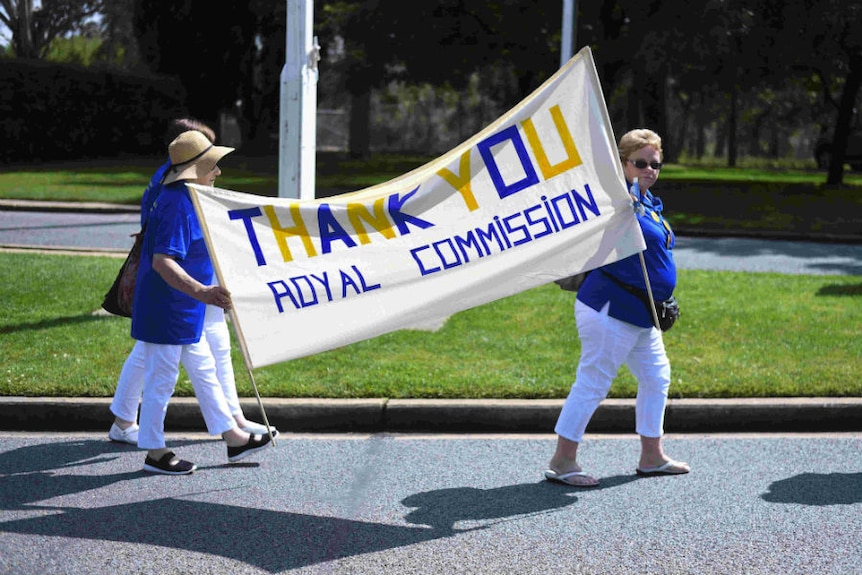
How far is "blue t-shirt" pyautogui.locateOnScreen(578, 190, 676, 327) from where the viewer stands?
5125 millimetres

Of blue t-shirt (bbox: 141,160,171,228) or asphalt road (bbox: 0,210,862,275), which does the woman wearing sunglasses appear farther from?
asphalt road (bbox: 0,210,862,275)

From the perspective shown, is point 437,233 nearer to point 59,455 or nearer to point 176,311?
point 176,311

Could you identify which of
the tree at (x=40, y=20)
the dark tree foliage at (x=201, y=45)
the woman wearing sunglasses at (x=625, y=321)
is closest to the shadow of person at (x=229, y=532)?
the woman wearing sunglasses at (x=625, y=321)

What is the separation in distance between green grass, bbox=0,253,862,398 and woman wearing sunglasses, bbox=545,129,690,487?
4.32ft

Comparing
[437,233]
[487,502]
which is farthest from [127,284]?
[487,502]

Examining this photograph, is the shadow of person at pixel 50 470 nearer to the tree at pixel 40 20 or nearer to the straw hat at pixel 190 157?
the straw hat at pixel 190 157

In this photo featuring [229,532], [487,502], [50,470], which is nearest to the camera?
[229,532]

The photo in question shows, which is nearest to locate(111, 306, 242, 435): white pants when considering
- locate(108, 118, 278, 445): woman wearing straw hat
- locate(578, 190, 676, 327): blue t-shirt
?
locate(108, 118, 278, 445): woman wearing straw hat

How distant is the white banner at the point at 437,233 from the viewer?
4906 mm

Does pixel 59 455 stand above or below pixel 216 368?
below

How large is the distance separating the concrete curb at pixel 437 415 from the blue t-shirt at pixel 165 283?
111 cm

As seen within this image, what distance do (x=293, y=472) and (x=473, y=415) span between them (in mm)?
1296

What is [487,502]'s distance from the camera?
497 cm

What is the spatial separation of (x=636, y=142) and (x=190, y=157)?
2.11m
